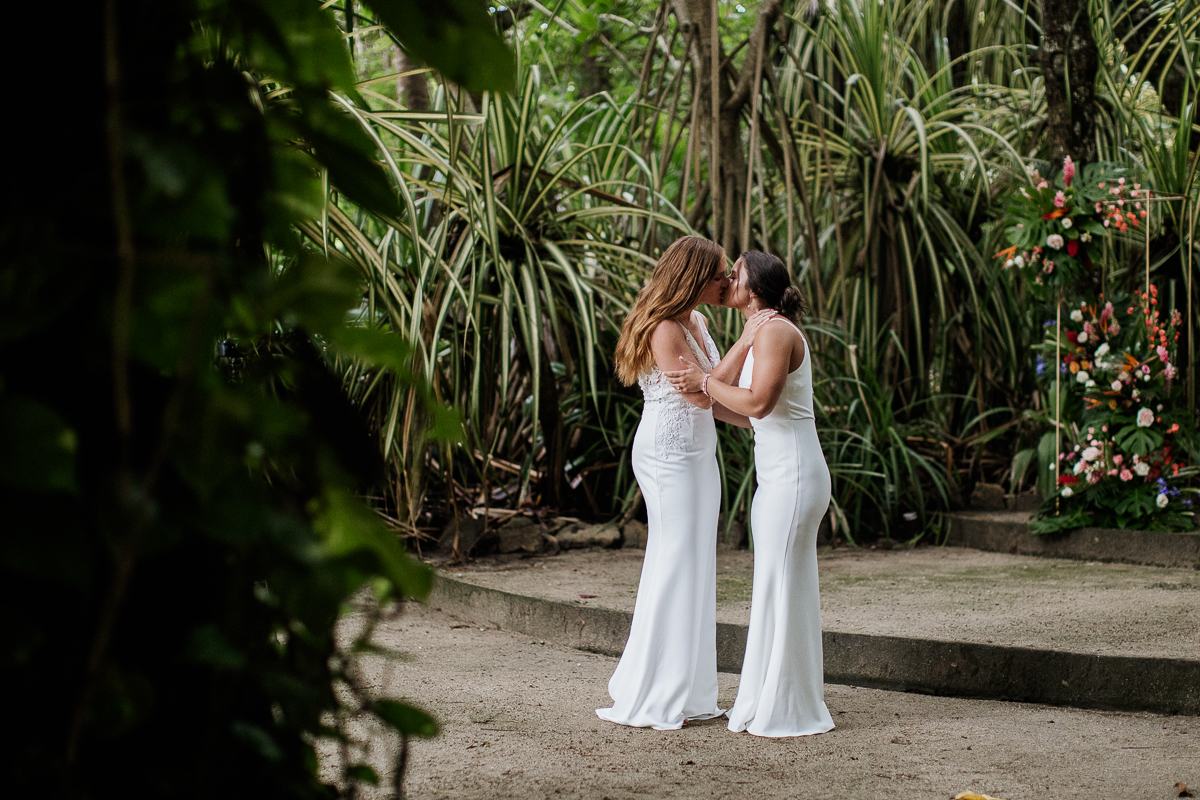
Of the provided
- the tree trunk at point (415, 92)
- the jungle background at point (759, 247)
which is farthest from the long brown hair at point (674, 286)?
the tree trunk at point (415, 92)

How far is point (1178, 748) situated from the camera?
117 inches

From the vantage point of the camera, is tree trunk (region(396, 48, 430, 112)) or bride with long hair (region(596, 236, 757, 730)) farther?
tree trunk (region(396, 48, 430, 112))

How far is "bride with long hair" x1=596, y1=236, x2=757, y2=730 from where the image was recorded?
3381mm

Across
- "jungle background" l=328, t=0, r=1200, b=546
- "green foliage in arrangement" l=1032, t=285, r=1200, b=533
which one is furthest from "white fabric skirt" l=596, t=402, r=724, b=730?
"green foliage in arrangement" l=1032, t=285, r=1200, b=533

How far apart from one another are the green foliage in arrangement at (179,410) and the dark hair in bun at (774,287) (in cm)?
260

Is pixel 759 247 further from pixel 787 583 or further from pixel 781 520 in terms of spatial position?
pixel 787 583

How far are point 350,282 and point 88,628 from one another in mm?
398

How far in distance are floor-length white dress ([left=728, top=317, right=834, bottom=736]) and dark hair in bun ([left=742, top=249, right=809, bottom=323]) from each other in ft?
0.55

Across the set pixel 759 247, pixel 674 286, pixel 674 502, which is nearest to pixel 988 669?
A: pixel 674 502

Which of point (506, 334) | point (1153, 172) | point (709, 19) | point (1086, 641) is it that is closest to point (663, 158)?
point (709, 19)

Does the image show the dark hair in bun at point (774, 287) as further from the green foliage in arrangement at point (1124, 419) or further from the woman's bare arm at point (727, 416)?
the green foliage in arrangement at point (1124, 419)

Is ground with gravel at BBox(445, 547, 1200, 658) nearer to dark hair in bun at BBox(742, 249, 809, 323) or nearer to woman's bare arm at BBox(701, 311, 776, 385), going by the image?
woman's bare arm at BBox(701, 311, 776, 385)

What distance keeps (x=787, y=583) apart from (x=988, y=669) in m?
0.89

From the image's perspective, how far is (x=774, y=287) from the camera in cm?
343
